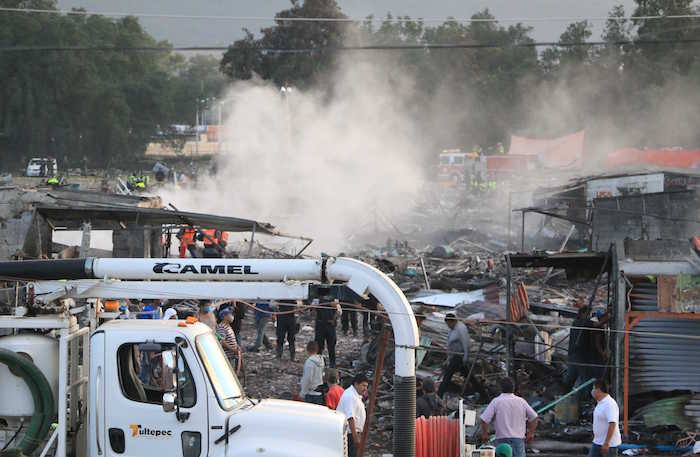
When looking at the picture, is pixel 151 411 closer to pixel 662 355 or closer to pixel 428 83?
pixel 662 355

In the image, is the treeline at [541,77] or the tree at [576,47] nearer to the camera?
the treeline at [541,77]

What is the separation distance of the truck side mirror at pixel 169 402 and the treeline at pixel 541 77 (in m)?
59.1

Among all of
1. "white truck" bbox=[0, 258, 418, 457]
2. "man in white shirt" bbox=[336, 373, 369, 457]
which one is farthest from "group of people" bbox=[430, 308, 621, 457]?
"white truck" bbox=[0, 258, 418, 457]

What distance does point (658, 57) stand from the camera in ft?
232

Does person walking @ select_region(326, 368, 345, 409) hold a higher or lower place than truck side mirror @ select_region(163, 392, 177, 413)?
lower

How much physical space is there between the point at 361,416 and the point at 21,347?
3.59 metres

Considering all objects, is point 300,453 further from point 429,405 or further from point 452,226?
point 452,226

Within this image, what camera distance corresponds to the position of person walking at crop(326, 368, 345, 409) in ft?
34.6

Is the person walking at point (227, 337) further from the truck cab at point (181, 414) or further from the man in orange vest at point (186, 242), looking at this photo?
the man in orange vest at point (186, 242)

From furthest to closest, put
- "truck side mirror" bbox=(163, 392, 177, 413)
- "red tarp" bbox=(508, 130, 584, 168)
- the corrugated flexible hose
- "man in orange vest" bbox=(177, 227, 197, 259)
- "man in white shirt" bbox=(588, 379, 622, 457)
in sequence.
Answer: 1. "red tarp" bbox=(508, 130, 584, 168)
2. "man in orange vest" bbox=(177, 227, 197, 259)
3. "man in white shirt" bbox=(588, 379, 622, 457)
4. the corrugated flexible hose
5. "truck side mirror" bbox=(163, 392, 177, 413)

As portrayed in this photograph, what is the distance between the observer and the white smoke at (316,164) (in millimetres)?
43312

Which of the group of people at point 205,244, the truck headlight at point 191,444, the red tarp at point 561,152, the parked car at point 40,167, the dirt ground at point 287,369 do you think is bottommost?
the dirt ground at point 287,369

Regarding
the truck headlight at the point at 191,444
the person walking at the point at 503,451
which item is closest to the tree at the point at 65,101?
the person walking at the point at 503,451

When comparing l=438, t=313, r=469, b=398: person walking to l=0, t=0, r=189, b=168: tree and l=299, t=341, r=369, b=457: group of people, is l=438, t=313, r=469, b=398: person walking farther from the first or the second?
l=0, t=0, r=189, b=168: tree
